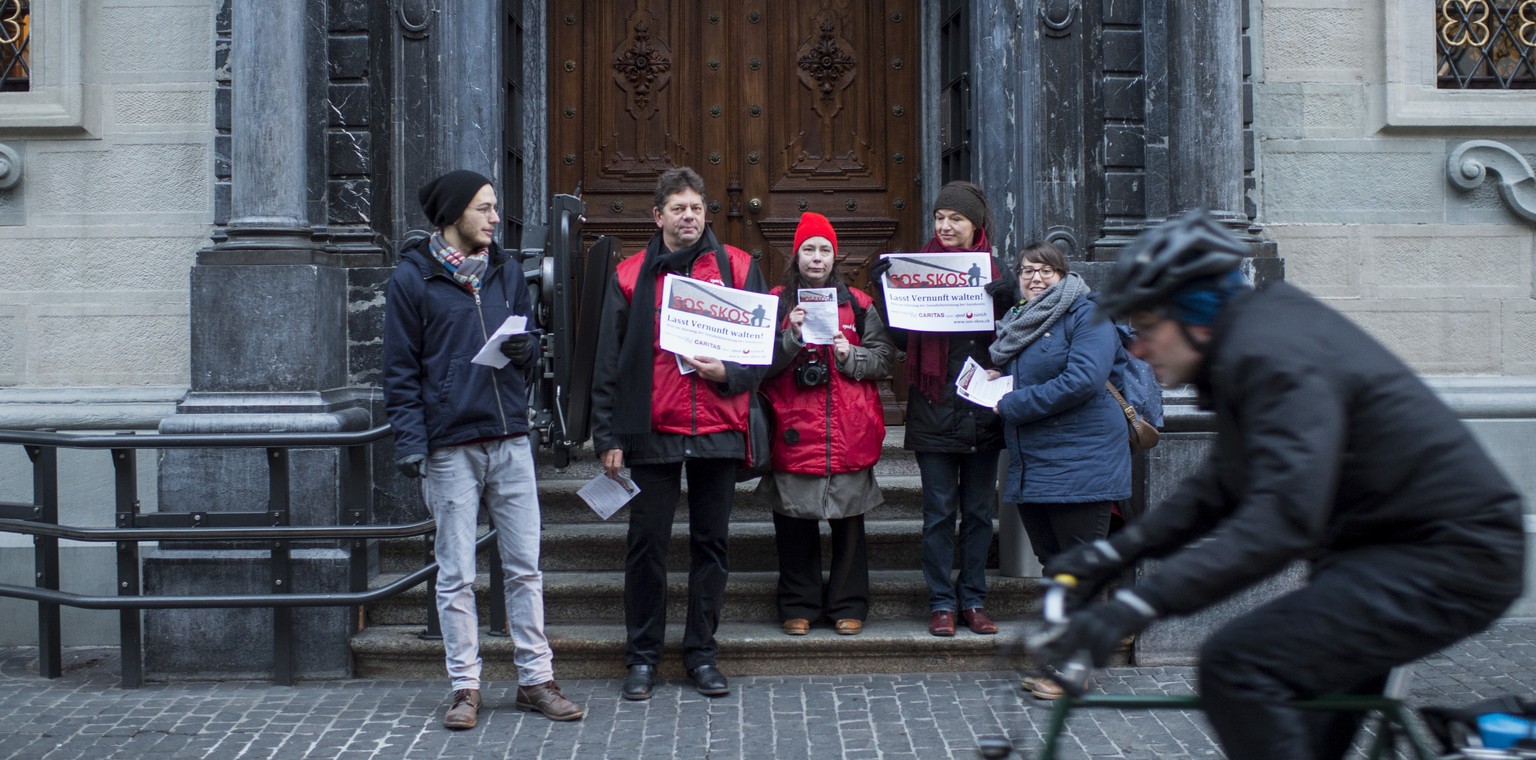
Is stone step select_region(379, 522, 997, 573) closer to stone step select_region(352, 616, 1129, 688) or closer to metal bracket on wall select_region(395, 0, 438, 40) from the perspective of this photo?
stone step select_region(352, 616, 1129, 688)

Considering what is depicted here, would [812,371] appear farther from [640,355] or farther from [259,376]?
[259,376]

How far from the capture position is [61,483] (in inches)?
298

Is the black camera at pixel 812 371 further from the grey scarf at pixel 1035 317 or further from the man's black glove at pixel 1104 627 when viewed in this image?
the man's black glove at pixel 1104 627

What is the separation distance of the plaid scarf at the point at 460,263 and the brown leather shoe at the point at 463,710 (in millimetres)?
1548

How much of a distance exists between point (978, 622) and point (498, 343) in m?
2.44

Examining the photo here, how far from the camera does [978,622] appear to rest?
6523 millimetres

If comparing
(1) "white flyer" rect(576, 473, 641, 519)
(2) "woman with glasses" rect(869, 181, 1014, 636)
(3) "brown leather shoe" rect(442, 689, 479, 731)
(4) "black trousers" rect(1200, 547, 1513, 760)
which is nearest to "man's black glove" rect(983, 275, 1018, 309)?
(2) "woman with glasses" rect(869, 181, 1014, 636)

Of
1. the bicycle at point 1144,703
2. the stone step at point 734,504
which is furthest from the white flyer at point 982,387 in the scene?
the bicycle at point 1144,703

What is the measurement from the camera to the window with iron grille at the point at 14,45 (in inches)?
307

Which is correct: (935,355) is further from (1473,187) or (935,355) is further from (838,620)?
(1473,187)

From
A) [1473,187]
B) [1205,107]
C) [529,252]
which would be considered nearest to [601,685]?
[529,252]

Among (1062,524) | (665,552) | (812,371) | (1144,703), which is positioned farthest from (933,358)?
(1144,703)

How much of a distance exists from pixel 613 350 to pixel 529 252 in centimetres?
106

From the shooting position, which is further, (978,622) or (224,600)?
(978,622)
